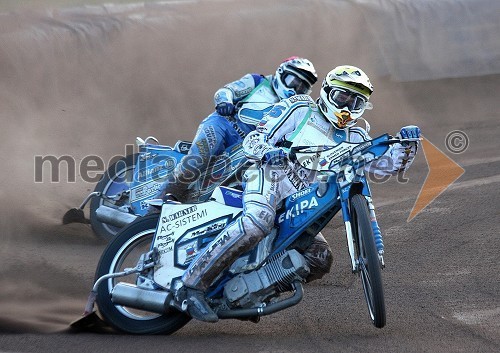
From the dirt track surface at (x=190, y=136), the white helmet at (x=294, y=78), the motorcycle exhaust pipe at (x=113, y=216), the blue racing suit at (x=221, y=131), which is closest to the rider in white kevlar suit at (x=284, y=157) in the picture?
the dirt track surface at (x=190, y=136)

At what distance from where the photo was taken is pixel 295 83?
8617 millimetres

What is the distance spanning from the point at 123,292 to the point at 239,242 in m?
0.89

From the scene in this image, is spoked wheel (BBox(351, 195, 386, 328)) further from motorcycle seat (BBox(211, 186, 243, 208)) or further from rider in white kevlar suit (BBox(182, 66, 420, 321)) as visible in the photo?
motorcycle seat (BBox(211, 186, 243, 208))

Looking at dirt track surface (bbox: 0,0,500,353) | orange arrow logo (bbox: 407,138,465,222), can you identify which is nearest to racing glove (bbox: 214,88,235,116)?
dirt track surface (bbox: 0,0,500,353)

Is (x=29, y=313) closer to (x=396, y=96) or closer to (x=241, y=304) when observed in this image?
(x=241, y=304)

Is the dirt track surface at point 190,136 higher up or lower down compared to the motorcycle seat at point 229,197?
lower down

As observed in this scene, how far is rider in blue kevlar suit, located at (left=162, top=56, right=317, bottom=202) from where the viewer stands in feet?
28.2

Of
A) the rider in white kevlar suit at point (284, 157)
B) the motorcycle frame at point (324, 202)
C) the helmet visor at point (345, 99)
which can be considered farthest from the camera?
the helmet visor at point (345, 99)

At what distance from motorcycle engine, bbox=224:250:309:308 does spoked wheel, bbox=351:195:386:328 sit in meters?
0.44

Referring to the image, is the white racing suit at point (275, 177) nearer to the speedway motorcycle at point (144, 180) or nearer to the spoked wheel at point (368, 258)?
the spoked wheel at point (368, 258)

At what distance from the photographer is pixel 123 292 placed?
19.4 ft

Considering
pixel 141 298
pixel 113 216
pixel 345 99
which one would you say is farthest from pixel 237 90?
pixel 141 298

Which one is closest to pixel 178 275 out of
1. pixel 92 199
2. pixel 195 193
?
pixel 195 193

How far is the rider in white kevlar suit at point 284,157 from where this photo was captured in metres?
5.75
